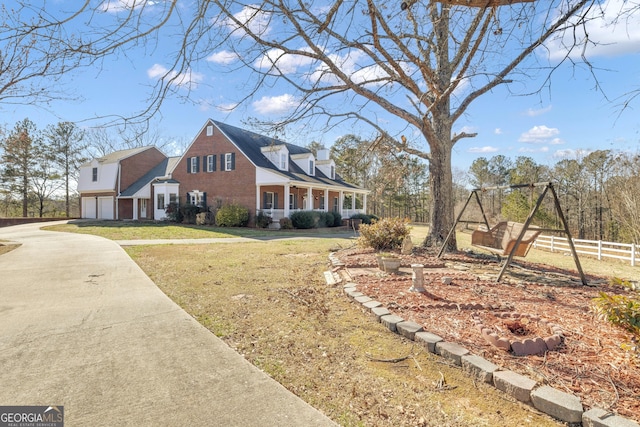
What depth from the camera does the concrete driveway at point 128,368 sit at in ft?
7.32

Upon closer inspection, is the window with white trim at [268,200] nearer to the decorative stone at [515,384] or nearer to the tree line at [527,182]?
the tree line at [527,182]

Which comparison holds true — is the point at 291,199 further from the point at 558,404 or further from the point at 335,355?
the point at 558,404

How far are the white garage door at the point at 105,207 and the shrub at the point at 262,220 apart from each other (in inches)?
671

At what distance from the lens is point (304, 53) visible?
7.22m

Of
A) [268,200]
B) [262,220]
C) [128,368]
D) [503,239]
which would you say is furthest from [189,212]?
[128,368]

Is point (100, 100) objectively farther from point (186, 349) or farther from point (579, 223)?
point (579, 223)

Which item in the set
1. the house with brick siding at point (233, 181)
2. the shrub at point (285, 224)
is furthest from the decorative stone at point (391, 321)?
the shrub at point (285, 224)

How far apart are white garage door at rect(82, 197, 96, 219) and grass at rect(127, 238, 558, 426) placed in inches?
1228

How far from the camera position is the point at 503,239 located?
275 inches

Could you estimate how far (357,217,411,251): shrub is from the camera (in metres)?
9.05

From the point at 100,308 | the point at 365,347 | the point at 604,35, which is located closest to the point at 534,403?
the point at 365,347

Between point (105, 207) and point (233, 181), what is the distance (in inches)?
614

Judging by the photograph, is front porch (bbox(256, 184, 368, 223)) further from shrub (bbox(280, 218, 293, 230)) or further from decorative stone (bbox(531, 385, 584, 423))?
decorative stone (bbox(531, 385, 584, 423))

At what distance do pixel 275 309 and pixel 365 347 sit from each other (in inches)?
66.3
